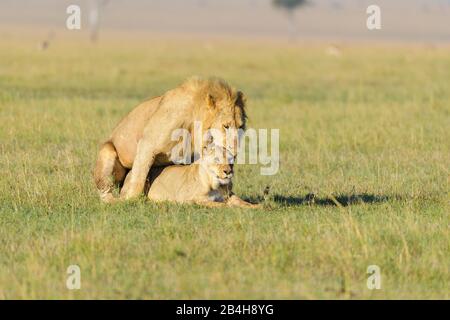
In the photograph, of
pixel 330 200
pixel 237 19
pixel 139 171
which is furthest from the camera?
pixel 237 19

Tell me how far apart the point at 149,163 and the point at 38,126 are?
17.3 feet

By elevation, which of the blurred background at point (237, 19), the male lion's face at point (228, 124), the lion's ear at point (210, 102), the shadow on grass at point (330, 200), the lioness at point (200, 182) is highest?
the blurred background at point (237, 19)

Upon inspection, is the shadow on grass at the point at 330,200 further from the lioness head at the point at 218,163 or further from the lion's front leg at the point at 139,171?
the lion's front leg at the point at 139,171

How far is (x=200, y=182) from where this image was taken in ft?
26.4

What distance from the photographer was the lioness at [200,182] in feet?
25.2

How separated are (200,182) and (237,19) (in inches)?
3916

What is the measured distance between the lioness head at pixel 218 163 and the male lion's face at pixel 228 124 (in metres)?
0.06

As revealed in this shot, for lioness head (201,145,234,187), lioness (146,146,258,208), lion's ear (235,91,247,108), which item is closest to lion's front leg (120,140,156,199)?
lioness (146,146,258,208)

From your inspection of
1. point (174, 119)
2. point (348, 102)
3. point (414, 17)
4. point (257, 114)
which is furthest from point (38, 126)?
point (414, 17)

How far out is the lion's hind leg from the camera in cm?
861

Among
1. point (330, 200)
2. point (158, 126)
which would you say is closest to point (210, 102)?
point (158, 126)

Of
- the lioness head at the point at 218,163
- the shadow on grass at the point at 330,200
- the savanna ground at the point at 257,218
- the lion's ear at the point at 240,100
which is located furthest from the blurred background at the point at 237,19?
the lioness head at the point at 218,163

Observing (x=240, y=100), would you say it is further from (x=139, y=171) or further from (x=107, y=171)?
(x=107, y=171)

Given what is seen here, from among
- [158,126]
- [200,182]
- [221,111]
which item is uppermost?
[221,111]
